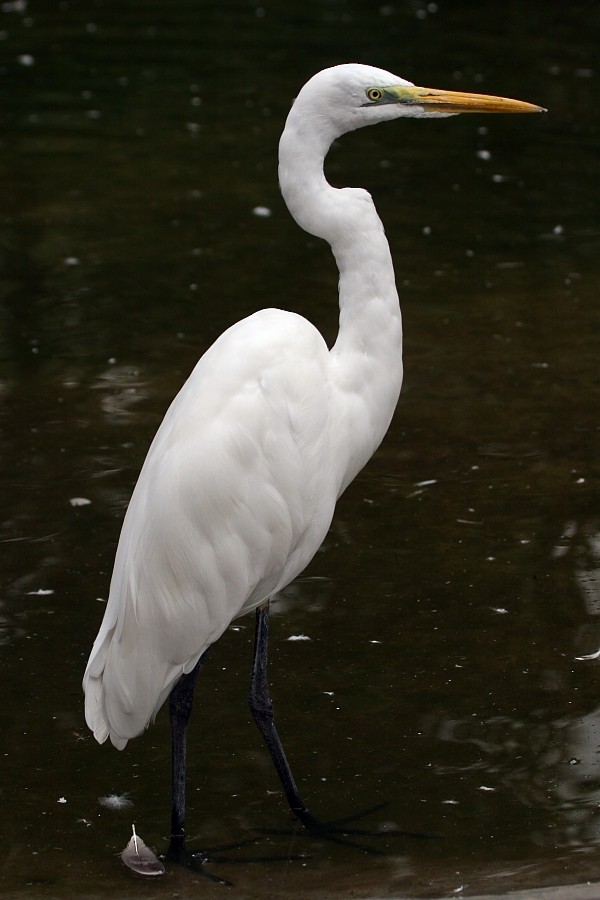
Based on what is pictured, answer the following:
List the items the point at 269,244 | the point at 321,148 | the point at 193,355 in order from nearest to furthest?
the point at 321,148 → the point at 193,355 → the point at 269,244

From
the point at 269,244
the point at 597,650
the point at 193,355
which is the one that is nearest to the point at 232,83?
the point at 269,244

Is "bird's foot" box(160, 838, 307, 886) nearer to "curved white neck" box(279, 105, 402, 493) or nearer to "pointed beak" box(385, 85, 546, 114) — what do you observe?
"curved white neck" box(279, 105, 402, 493)

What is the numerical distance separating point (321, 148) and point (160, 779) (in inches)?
63.8

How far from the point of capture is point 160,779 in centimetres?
356

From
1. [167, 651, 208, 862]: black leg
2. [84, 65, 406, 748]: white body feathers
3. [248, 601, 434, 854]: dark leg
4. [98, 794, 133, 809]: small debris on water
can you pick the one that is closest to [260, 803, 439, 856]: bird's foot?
[248, 601, 434, 854]: dark leg

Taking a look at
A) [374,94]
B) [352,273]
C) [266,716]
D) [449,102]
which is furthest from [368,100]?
[266,716]

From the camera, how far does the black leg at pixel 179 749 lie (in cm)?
323

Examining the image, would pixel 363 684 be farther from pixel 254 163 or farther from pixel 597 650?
pixel 254 163

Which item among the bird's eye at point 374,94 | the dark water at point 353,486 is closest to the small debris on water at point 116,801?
the dark water at point 353,486

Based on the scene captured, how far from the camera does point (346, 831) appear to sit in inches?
131

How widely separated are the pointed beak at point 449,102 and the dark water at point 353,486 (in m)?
1.57

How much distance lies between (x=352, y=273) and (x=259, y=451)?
467 mm

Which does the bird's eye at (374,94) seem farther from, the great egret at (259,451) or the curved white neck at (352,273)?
the curved white neck at (352,273)

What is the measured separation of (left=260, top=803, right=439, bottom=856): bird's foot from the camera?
10.7ft
